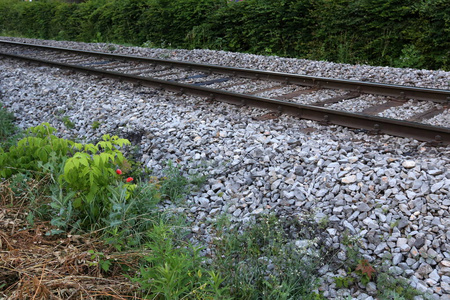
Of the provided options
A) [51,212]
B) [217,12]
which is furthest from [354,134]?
[217,12]

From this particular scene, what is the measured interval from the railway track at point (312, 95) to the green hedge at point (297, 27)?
3452 millimetres

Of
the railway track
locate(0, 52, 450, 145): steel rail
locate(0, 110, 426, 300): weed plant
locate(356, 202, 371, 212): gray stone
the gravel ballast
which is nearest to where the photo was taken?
locate(0, 110, 426, 300): weed plant

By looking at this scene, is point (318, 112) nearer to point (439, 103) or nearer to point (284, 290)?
point (439, 103)

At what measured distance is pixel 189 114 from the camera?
6152 millimetres

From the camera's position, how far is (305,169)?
4324 mm

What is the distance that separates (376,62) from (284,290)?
8646mm

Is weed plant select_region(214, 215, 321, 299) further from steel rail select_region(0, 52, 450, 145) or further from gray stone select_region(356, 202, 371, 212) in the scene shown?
steel rail select_region(0, 52, 450, 145)

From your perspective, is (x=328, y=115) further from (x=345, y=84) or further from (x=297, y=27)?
(x=297, y=27)

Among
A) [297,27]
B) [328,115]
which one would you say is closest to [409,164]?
[328,115]

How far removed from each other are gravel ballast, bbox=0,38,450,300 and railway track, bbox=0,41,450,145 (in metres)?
0.18

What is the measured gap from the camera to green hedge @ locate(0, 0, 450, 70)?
9.44 meters

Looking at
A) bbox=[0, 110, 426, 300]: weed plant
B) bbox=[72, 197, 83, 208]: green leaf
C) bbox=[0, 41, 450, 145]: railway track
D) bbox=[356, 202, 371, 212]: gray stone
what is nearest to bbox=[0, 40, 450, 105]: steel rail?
bbox=[0, 41, 450, 145]: railway track

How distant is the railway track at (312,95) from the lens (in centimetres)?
517

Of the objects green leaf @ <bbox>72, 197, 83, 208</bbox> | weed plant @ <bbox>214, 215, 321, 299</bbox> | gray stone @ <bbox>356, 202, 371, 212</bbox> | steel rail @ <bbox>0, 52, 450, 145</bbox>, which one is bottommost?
weed plant @ <bbox>214, 215, 321, 299</bbox>
